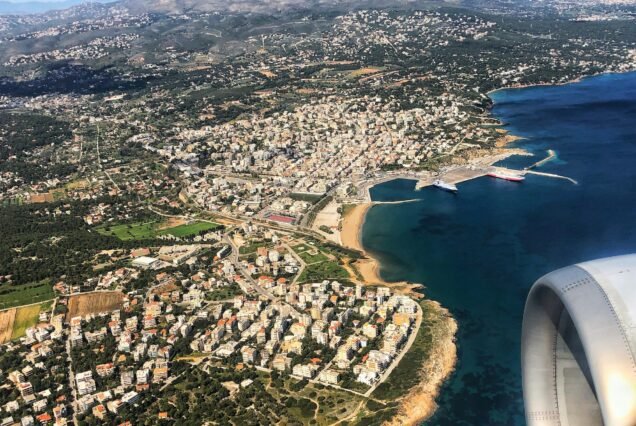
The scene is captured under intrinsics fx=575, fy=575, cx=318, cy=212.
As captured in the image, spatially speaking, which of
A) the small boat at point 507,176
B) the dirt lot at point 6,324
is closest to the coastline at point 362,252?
the small boat at point 507,176

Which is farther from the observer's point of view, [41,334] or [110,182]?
[110,182]

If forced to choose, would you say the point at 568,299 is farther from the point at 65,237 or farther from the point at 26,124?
the point at 26,124

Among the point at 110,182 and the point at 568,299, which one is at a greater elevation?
the point at 568,299

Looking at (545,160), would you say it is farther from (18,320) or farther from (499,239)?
(18,320)

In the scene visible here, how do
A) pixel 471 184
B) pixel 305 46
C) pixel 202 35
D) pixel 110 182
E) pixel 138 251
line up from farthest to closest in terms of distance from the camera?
1. pixel 202 35
2. pixel 305 46
3. pixel 110 182
4. pixel 471 184
5. pixel 138 251

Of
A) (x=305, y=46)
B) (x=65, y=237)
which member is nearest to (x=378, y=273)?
(x=65, y=237)

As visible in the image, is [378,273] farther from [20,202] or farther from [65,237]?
[20,202]

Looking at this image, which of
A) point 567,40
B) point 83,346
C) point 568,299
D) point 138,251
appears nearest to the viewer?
point 568,299
